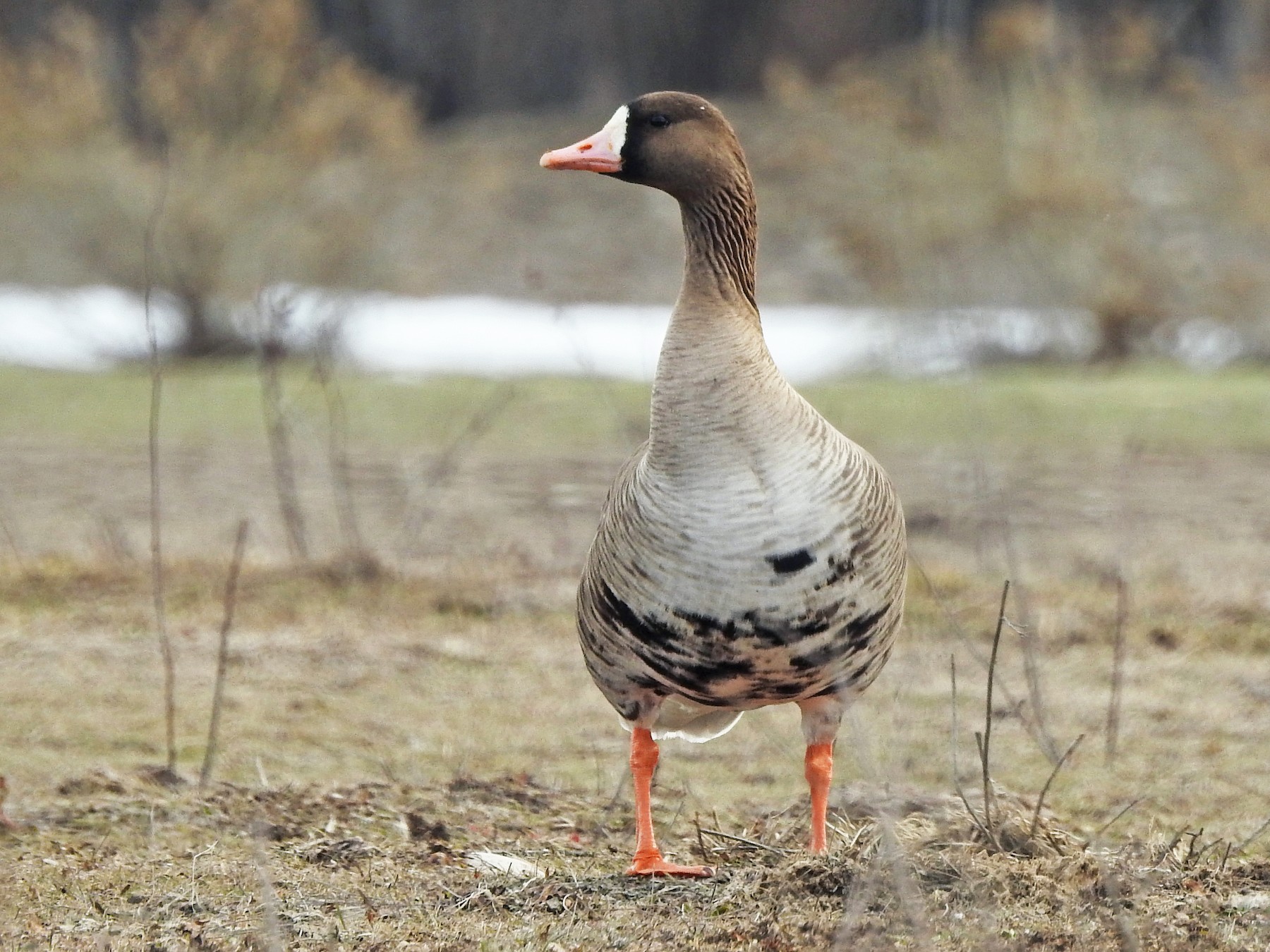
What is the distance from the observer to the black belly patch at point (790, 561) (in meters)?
3.56

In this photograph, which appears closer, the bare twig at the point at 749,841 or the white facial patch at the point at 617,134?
the bare twig at the point at 749,841

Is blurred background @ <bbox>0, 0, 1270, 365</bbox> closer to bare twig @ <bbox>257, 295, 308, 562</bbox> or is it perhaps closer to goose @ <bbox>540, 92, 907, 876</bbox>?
bare twig @ <bbox>257, 295, 308, 562</bbox>

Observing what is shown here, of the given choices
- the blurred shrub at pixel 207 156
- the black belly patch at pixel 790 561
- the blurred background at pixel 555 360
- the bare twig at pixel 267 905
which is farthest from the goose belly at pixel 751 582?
the blurred shrub at pixel 207 156

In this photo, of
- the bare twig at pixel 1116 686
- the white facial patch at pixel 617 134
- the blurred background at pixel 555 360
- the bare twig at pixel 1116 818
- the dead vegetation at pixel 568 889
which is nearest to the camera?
the dead vegetation at pixel 568 889

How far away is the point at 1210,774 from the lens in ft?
16.7

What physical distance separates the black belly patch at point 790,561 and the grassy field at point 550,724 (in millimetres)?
480

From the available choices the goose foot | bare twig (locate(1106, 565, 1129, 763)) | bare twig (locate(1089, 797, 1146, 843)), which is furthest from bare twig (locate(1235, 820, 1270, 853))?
the goose foot

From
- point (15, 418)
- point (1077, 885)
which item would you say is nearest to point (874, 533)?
point (1077, 885)

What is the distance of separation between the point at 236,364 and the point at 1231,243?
962 centimetres

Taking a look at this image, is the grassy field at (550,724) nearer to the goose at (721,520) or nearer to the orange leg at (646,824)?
the orange leg at (646,824)

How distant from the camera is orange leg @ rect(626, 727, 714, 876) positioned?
12.8ft

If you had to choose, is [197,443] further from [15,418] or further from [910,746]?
[910,746]

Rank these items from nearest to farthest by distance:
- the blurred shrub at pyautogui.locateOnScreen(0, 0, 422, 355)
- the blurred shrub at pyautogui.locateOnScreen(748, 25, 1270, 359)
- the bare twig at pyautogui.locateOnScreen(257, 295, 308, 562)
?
the bare twig at pyautogui.locateOnScreen(257, 295, 308, 562) → the blurred shrub at pyautogui.locateOnScreen(0, 0, 422, 355) → the blurred shrub at pyautogui.locateOnScreen(748, 25, 1270, 359)

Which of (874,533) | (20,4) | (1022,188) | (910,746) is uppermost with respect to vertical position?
(20,4)
